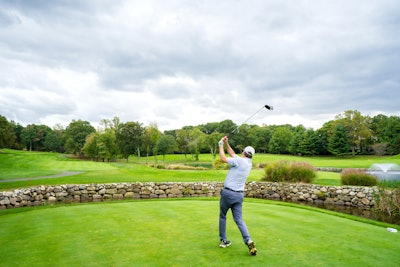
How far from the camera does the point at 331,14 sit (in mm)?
17766

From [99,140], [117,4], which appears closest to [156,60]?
[117,4]

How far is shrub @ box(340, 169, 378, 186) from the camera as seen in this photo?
18297 millimetres

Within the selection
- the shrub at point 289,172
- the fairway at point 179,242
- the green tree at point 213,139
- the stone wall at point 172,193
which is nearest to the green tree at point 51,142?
the green tree at point 213,139

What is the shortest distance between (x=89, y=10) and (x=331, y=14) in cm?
1523

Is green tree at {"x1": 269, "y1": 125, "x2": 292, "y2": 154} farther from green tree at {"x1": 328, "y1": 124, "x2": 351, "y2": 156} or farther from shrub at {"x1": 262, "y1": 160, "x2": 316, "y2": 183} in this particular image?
shrub at {"x1": 262, "y1": 160, "x2": 316, "y2": 183}

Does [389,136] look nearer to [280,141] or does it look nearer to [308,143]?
[308,143]

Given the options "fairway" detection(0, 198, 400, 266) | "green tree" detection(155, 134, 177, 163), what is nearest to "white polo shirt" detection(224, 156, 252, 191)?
"fairway" detection(0, 198, 400, 266)

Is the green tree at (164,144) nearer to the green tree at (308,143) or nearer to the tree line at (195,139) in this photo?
the tree line at (195,139)

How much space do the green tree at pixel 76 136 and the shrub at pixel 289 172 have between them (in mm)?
60652

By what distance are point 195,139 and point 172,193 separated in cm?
4819

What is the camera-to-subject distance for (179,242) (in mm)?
5672

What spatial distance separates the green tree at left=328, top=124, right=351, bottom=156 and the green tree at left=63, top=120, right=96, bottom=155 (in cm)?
6449

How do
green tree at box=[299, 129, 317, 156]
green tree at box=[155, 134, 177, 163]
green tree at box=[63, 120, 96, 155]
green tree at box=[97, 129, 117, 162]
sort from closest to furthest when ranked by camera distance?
green tree at box=[97, 129, 117, 162], green tree at box=[155, 134, 177, 163], green tree at box=[63, 120, 96, 155], green tree at box=[299, 129, 317, 156]

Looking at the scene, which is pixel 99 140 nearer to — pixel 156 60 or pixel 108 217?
pixel 156 60
